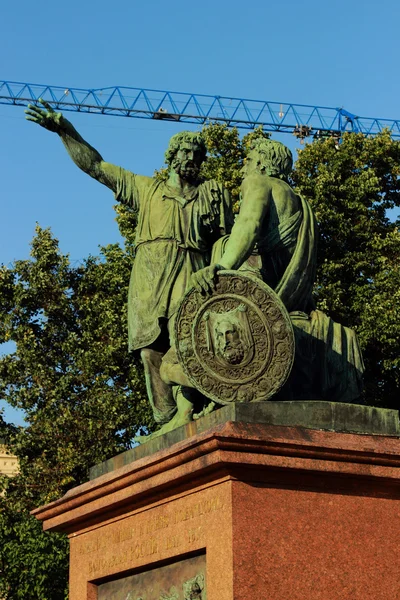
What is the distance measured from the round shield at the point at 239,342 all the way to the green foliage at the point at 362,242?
43.4ft

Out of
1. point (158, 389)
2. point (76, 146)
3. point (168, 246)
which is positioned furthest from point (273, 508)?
point (76, 146)

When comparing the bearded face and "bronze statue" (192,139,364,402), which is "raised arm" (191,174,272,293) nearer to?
"bronze statue" (192,139,364,402)

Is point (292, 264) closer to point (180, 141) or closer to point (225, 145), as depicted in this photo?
point (180, 141)

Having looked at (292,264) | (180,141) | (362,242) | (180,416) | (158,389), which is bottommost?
(180,416)

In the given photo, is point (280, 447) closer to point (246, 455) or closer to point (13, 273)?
point (246, 455)

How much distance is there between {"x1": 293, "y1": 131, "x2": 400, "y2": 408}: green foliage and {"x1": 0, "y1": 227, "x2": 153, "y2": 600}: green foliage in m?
4.00

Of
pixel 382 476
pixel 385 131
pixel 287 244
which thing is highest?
pixel 385 131

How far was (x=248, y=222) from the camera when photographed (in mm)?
8203

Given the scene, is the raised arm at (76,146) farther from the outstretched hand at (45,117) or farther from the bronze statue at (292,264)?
the bronze statue at (292,264)

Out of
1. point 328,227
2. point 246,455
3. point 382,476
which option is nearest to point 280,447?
point 246,455

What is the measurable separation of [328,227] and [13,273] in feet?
22.3

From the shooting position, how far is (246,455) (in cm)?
689

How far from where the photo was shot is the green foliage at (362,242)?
21109mm

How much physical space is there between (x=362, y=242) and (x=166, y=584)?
16.2m
